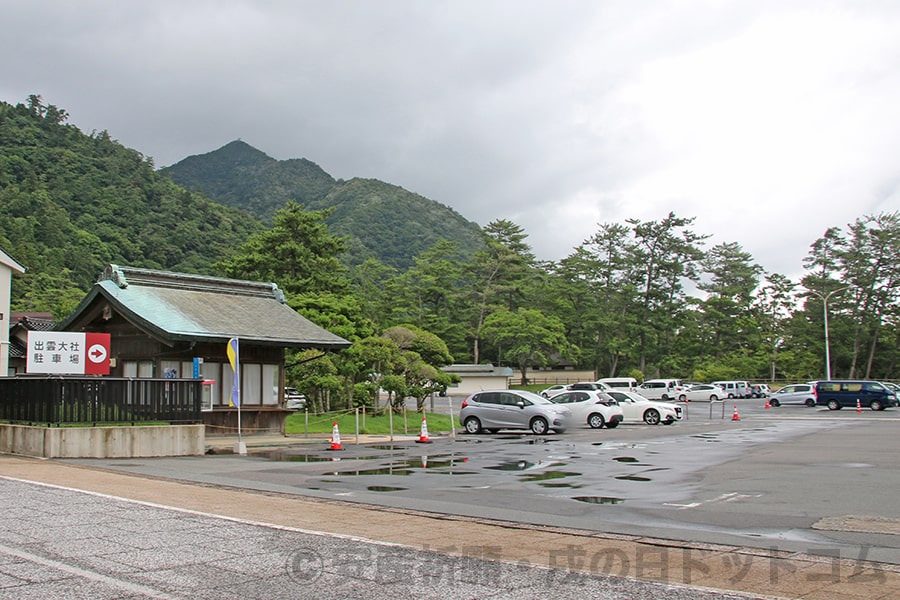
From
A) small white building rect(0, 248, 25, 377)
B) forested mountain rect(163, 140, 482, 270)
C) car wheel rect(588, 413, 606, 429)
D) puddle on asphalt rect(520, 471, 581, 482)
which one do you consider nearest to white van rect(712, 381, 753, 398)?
car wheel rect(588, 413, 606, 429)

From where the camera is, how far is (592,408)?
32.4 m

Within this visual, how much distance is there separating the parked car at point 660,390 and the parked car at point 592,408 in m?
32.0

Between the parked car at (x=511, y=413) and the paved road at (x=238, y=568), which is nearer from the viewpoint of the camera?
the paved road at (x=238, y=568)

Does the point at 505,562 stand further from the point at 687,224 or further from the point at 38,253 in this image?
the point at 687,224

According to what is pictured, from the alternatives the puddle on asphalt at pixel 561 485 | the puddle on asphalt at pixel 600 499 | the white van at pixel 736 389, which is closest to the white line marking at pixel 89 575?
the puddle on asphalt at pixel 600 499

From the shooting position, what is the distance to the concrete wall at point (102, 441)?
17.6 m

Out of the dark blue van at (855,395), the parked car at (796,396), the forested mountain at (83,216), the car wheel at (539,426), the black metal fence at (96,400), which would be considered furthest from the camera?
the forested mountain at (83,216)

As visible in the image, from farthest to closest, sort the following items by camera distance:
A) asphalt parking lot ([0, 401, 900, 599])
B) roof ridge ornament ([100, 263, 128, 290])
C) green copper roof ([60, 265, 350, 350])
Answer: roof ridge ornament ([100, 263, 128, 290]) < green copper roof ([60, 265, 350, 350]) < asphalt parking lot ([0, 401, 900, 599])

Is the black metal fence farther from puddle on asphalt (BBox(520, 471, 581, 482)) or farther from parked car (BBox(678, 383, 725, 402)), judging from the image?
Answer: parked car (BBox(678, 383, 725, 402))

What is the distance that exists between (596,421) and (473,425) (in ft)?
19.8

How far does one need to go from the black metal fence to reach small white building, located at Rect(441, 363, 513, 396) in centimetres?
5692

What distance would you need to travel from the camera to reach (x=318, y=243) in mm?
52281

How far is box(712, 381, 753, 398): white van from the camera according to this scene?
6994cm

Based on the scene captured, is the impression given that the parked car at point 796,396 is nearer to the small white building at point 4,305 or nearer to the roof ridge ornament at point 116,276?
the roof ridge ornament at point 116,276
